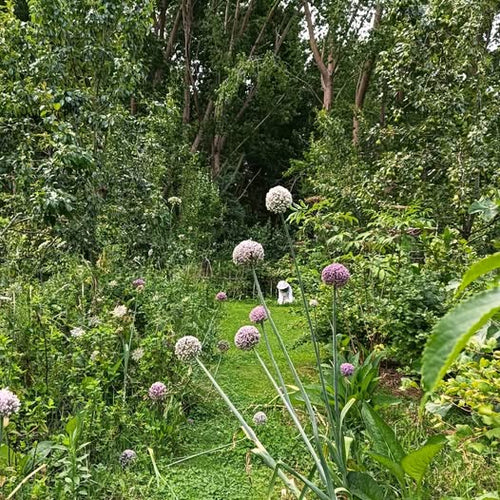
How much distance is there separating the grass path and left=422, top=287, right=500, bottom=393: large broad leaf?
1372 millimetres

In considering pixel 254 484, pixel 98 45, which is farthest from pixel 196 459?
A: pixel 98 45

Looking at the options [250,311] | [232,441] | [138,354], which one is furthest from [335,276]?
[250,311]

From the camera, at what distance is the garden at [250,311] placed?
147cm

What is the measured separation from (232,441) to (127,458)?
536 millimetres

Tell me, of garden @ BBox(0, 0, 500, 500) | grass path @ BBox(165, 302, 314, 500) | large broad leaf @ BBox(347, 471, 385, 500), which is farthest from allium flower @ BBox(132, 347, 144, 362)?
large broad leaf @ BBox(347, 471, 385, 500)

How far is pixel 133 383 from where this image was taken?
2.41 meters

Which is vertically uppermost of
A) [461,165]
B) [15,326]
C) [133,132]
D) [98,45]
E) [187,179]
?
[98,45]

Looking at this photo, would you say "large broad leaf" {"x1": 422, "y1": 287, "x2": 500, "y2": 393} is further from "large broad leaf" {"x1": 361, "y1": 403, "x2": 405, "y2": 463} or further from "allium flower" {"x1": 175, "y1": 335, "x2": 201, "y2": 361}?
"large broad leaf" {"x1": 361, "y1": 403, "x2": 405, "y2": 463}

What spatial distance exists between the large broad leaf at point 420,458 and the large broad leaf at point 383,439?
0.47ft

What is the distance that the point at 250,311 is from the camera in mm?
3682

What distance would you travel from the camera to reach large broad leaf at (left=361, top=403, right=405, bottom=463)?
1.66 m

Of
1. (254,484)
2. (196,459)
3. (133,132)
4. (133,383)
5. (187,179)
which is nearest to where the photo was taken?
(254,484)

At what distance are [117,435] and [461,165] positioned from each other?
258 cm

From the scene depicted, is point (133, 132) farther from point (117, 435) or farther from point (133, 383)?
point (117, 435)
